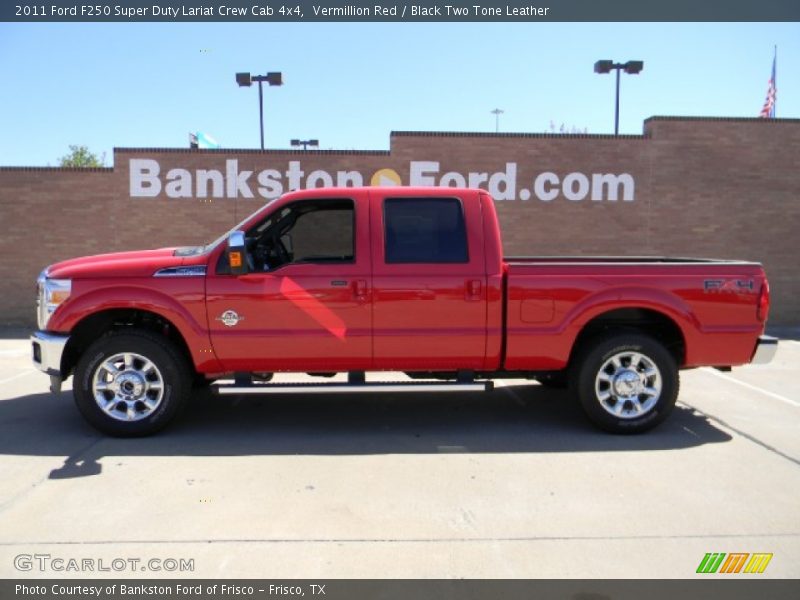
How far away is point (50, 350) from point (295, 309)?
204 centimetres

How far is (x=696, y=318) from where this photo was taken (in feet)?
18.4

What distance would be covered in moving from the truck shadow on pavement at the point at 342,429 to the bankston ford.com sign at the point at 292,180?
6282 millimetres

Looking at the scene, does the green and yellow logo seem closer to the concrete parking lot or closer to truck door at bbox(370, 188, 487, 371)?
the concrete parking lot

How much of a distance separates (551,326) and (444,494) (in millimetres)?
1883

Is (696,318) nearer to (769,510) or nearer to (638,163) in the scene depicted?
(769,510)

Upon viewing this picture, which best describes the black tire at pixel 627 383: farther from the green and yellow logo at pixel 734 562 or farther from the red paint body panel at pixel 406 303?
the green and yellow logo at pixel 734 562

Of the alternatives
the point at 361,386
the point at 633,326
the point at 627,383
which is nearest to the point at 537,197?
the point at 633,326

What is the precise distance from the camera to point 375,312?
5.46m

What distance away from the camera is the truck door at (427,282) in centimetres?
546

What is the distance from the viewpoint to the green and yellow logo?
3396 mm

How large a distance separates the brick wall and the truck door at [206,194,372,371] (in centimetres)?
730
